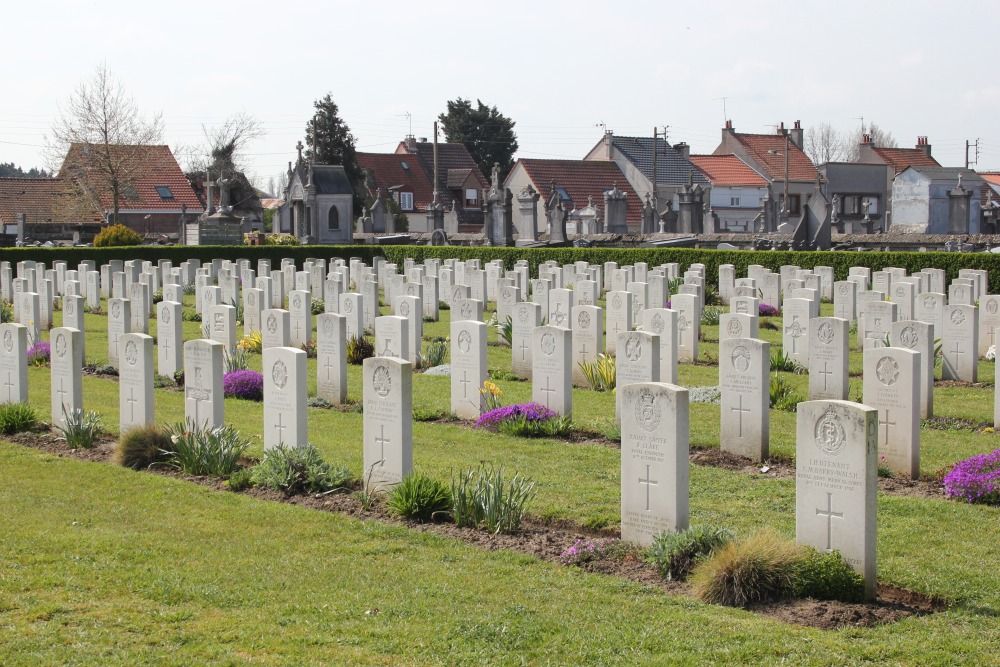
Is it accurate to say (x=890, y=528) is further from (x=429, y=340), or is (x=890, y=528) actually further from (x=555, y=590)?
(x=429, y=340)

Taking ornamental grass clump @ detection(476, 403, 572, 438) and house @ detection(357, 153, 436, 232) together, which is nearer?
ornamental grass clump @ detection(476, 403, 572, 438)

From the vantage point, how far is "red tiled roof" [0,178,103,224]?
195ft

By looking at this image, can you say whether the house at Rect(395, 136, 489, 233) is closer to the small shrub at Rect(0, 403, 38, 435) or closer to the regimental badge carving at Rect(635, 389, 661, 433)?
the small shrub at Rect(0, 403, 38, 435)

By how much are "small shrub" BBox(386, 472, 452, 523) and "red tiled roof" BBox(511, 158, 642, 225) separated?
190ft

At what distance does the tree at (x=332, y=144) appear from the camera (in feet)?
225

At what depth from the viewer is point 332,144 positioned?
68938mm

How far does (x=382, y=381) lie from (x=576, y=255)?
26.7 m

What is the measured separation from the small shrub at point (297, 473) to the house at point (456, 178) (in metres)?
56.2

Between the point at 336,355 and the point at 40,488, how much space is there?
16.1 feet

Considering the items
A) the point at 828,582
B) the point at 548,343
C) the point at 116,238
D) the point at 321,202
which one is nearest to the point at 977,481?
the point at 828,582

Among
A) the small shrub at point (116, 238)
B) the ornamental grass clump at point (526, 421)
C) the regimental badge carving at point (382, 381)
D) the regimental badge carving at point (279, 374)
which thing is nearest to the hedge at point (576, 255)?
the small shrub at point (116, 238)

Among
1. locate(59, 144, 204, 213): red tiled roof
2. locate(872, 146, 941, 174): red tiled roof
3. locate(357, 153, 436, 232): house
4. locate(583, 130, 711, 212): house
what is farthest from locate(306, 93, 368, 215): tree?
locate(872, 146, 941, 174): red tiled roof

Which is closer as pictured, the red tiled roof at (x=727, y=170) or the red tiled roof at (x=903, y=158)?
the red tiled roof at (x=727, y=170)

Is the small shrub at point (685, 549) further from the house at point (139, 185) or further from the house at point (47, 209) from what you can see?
the house at point (47, 209)
